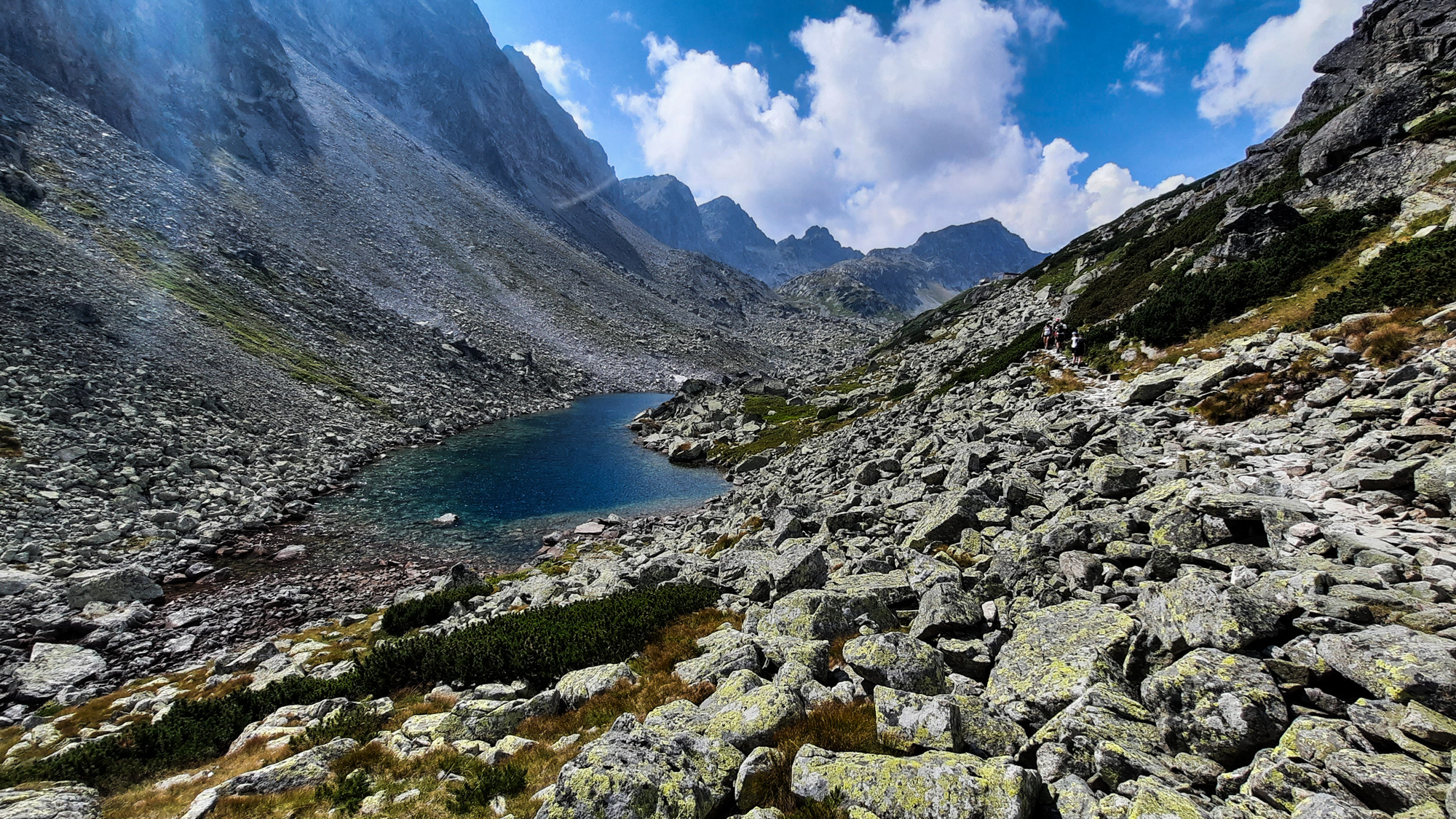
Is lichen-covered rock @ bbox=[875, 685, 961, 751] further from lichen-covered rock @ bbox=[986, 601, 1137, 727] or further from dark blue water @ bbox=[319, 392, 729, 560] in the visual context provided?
dark blue water @ bbox=[319, 392, 729, 560]

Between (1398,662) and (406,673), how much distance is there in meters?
18.6


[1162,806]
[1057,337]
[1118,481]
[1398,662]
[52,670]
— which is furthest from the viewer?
[1057,337]

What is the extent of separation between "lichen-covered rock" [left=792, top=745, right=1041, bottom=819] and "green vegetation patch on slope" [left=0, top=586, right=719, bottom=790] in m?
8.50

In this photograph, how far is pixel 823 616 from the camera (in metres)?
12.2

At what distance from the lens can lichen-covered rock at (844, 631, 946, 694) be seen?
929 centimetres

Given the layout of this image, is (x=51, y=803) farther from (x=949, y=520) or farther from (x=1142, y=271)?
(x=1142, y=271)

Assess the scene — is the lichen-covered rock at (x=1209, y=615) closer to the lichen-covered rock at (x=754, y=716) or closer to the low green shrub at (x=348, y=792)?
the lichen-covered rock at (x=754, y=716)

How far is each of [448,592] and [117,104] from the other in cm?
10921

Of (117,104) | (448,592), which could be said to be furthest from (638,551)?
(117,104)

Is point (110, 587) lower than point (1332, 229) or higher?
lower

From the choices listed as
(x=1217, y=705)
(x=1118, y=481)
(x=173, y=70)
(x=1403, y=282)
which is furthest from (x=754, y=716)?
(x=173, y=70)

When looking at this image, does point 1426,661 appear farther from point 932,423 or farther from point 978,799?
point 932,423

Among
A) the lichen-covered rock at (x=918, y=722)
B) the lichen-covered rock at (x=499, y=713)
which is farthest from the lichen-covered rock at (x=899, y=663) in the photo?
the lichen-covered rock at (x=499, y=713)

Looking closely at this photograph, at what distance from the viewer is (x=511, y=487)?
4400 centimetres
